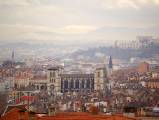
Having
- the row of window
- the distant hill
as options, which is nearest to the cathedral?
the row of window

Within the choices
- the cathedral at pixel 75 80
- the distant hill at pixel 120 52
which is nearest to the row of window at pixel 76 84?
the cathedral at pixel 75 80

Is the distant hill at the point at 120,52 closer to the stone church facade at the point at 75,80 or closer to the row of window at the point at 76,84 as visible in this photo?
the stone church facade at the point at 75,80

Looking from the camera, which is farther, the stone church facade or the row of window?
the row of window

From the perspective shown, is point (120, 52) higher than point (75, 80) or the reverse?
higher

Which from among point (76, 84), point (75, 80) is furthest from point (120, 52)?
point (76, 84)

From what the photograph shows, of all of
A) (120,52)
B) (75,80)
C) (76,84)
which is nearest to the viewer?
(120,52)

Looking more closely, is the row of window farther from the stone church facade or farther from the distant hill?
the distant hill

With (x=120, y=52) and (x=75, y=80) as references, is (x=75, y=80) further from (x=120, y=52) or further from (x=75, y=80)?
(x=120, y=52)

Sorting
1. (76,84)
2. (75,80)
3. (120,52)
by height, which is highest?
(120,52)

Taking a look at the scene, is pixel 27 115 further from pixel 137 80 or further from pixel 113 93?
pixel 137 80

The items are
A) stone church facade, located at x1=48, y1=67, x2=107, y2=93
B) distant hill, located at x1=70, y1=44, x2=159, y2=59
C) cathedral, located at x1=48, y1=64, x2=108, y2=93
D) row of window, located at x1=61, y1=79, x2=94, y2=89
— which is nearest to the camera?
distant hill, located at x1=70, y1=44, x2=159, y2=59

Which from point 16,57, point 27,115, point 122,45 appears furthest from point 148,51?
point 27,115
